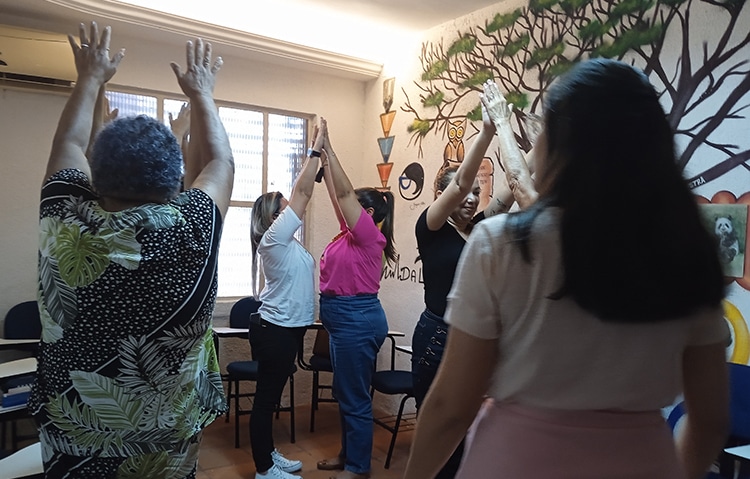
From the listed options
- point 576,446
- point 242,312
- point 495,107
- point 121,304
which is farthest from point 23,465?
point 242,312

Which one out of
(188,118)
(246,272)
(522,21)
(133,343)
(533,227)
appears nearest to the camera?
(533,227)

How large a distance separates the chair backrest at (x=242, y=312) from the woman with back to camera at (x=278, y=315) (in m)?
1.09

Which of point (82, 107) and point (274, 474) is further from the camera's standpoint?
point (274, 474)

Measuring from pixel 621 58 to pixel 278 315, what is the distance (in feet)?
7.22

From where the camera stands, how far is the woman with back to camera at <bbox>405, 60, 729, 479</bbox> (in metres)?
0.80

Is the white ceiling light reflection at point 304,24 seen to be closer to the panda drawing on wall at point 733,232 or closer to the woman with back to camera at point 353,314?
the woman with back to camera at point 353,314

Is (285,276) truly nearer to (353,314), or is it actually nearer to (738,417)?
(353,314)

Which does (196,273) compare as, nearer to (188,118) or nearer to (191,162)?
(191,162)

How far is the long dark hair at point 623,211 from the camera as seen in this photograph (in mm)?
791

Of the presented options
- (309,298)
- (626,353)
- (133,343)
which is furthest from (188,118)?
(309,298)

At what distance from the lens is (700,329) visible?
909 millimetres

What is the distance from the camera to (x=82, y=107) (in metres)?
1.24

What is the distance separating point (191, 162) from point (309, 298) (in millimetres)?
1730

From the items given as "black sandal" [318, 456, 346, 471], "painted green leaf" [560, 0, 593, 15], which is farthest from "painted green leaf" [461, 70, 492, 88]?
"black sandal" [318, 456, 346, 471]
